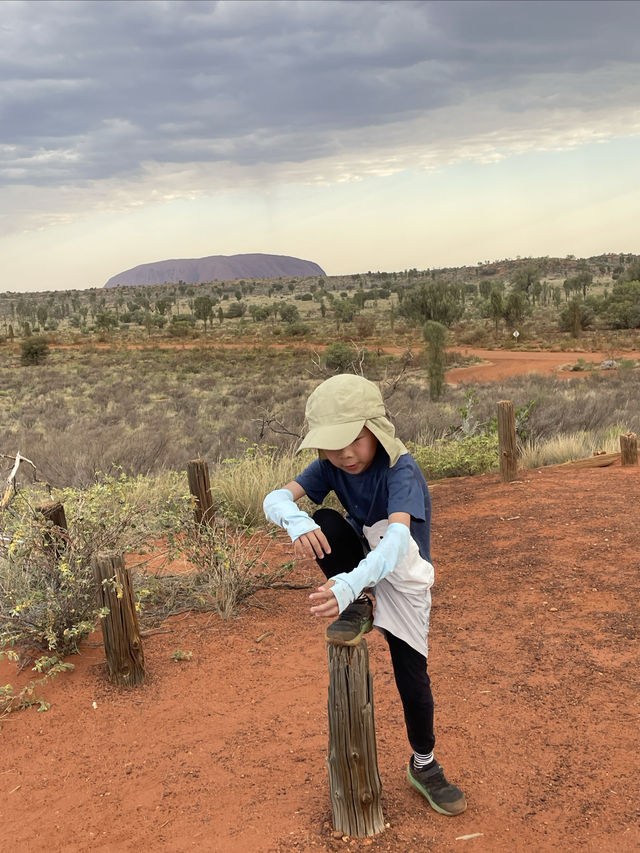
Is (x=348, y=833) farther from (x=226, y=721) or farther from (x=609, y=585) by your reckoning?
(x=609, y=585)

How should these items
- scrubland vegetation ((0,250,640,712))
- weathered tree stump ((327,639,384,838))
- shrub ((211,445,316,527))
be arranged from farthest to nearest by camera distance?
shrub ((211,445,316,527)) → scrubland vegetation ((0,250,640,712)) → weathered tree stump ((327,639,384,838))

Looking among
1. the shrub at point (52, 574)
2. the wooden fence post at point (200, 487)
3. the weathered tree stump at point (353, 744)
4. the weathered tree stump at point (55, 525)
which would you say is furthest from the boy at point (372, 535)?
the wooden fence post at point (200, 487)

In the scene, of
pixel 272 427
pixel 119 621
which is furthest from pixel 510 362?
pixel 119 621

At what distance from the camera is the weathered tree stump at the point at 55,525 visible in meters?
4.66

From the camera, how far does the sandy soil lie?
2.83 metres

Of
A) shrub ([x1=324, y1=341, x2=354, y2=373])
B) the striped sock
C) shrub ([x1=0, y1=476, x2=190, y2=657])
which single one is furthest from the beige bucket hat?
shrub ([x1=324, y1=341, x2=354, y2=373])

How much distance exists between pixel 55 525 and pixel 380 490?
287 centimetres

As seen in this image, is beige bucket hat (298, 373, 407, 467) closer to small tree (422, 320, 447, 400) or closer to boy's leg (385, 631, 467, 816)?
boy's leg (385, 631, 467, 816)

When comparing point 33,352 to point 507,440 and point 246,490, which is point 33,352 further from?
point 507,440

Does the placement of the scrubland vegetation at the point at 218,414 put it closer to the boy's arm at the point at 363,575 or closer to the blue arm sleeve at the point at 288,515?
the blue arm sleeve at the point at 288,515

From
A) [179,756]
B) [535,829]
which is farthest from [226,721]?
[535,829]

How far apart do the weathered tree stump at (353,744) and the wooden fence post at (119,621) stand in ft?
5.92

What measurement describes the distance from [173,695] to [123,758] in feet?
1.95

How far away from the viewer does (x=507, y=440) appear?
25.4 feet
